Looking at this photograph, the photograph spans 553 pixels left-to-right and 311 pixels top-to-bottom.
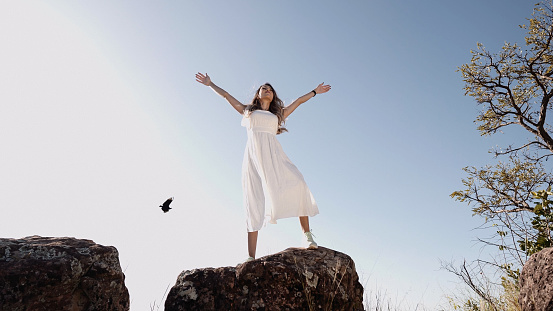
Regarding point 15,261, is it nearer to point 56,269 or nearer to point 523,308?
point 56,269

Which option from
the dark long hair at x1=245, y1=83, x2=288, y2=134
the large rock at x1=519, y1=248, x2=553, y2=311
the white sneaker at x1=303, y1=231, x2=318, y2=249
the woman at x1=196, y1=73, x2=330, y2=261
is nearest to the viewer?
the large rock at x1=519, y1=248, x2=553, y2=311

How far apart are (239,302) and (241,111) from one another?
2.90 metres

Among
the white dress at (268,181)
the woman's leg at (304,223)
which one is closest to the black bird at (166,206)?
the white dress at (268,181)

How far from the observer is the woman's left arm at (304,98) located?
622 cm

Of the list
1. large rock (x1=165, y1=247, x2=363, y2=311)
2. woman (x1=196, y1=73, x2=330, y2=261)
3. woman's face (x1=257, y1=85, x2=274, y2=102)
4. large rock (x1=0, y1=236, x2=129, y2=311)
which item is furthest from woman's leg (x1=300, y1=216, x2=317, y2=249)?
large rock (x1=0, y1=236, x2=129, y2=311)

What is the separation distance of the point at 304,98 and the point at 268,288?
3128 millimetres

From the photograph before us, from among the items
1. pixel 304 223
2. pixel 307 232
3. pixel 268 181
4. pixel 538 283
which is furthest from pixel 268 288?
pixel 538 283

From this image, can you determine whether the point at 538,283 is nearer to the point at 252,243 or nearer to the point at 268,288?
the point at 268,288

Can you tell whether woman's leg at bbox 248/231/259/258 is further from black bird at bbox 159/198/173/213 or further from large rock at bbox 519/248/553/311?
large rock at bbox 519/248/553/311

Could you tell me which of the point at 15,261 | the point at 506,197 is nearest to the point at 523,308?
the point at 15,261

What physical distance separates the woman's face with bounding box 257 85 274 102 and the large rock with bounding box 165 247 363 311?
8.38ft

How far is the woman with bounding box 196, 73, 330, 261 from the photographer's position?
5.31m

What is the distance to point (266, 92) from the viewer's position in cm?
614

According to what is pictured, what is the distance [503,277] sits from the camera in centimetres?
518
